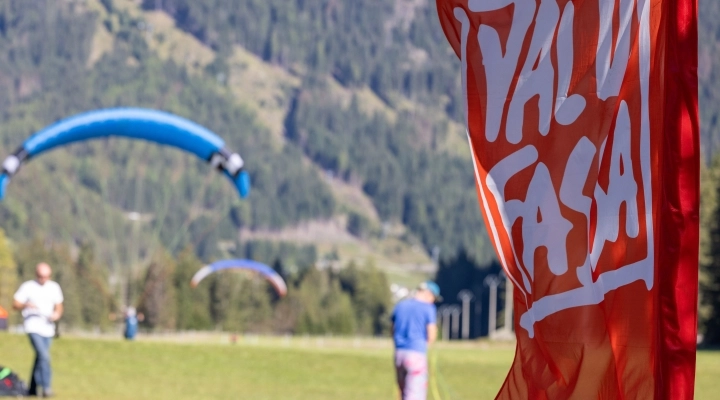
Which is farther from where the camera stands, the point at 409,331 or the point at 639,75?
the point at 409,331

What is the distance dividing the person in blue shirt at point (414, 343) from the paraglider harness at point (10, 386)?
5.09 meters

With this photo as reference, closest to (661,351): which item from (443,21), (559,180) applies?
(559,180)

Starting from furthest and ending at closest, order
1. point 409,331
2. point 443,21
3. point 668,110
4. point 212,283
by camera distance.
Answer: point 212,283
point 409,331
point 443,21
point 668,110

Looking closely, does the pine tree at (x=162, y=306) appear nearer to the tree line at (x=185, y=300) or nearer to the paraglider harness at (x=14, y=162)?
the tree line at (x=185, y=300)

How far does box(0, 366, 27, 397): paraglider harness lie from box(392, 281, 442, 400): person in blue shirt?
509cm

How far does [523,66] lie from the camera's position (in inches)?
268

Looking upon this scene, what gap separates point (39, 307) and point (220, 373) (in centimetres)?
960

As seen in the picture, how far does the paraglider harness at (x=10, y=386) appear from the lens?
48.4 ft

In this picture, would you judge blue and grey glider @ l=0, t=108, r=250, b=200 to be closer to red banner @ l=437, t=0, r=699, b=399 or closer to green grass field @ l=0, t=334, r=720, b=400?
green grass field @ l=0, t=334, r=720, b=400

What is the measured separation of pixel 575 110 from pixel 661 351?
4.35 feet

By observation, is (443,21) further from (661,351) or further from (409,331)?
(409,331)

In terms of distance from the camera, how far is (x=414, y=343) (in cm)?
1220

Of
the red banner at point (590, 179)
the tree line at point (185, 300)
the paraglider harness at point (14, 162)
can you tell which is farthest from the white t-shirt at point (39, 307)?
the tree line at point (185, 300)

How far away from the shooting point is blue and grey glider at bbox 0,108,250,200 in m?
23.3
